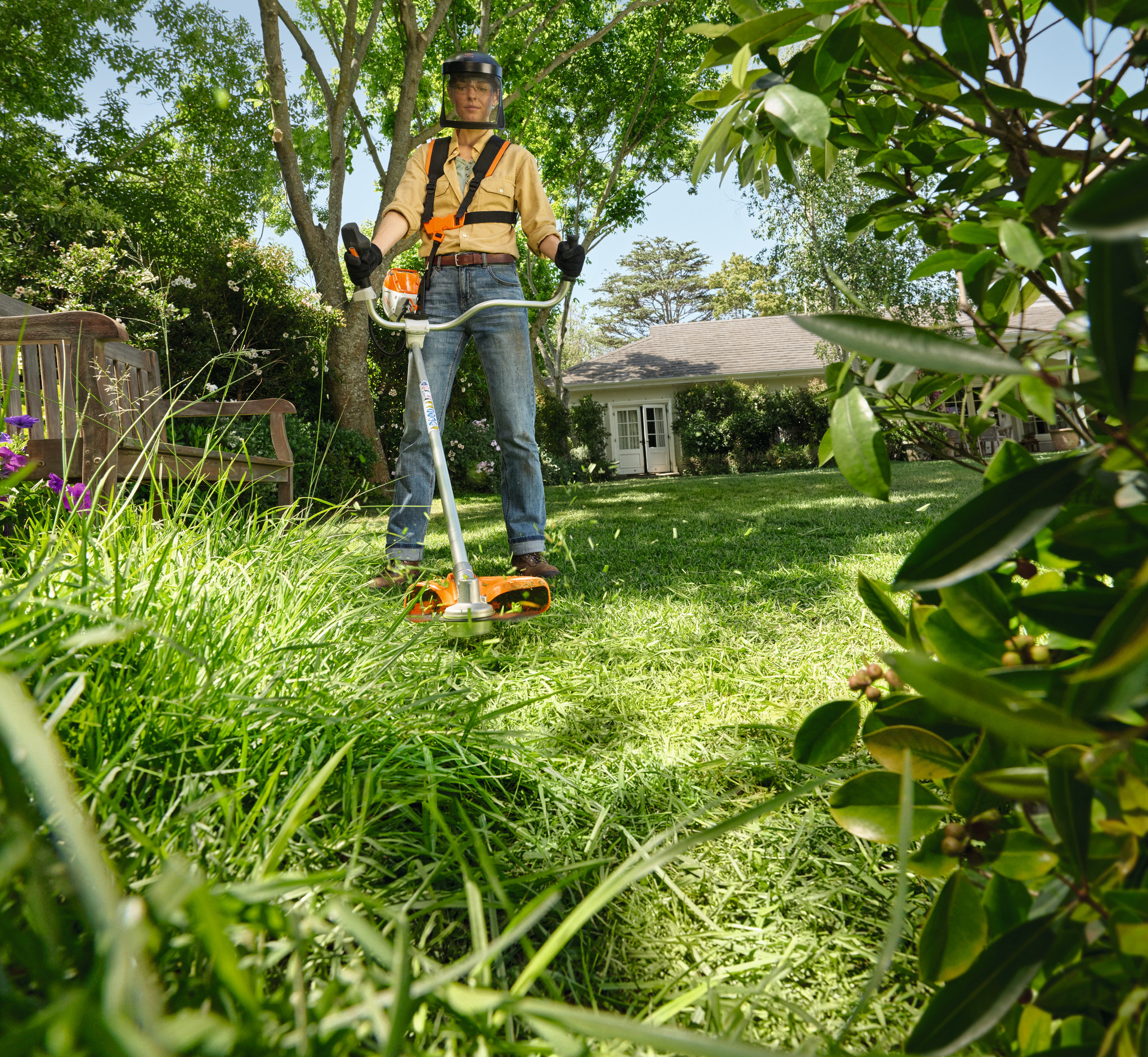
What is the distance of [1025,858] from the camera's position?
499 millimetres

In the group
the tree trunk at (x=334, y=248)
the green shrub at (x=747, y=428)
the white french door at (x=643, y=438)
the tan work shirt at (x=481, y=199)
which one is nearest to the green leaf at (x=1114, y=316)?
the tan work shirt at (x=481, y=199)

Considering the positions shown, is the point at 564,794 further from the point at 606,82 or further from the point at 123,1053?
the point at 606,82

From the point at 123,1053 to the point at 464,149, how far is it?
348cm

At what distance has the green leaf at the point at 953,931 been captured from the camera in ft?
1.84

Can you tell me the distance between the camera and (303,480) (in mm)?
7801

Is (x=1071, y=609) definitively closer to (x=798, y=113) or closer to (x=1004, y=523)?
(x=1004, y=523)

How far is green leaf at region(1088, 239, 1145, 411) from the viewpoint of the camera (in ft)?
1.17

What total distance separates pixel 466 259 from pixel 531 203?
405mm

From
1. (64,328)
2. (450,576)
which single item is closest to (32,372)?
(64,328)

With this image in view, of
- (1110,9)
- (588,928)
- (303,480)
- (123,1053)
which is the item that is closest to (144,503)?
(588,928)

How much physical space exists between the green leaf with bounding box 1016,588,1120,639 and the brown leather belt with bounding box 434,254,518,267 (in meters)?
3.01

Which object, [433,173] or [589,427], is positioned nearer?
[433,173]

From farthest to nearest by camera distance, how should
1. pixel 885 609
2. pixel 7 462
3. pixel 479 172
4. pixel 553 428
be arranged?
1. pixel 553 428
2. pixel 479 172
3. pixel 7 462
4. pixel 885 609

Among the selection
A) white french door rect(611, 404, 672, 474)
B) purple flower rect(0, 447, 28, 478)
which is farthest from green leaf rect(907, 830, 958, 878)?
white french door rect(611, 404, 672, 474)
